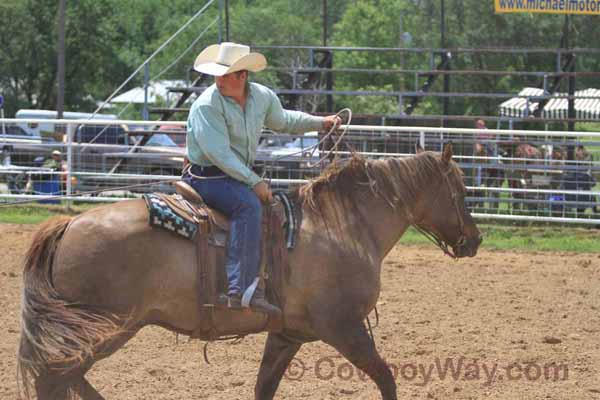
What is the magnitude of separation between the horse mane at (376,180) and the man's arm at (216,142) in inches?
21.3

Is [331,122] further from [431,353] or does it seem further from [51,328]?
[431,353]

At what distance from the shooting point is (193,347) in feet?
22.5

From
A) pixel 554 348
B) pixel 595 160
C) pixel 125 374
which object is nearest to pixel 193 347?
pixel 125 374

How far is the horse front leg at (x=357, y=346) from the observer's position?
15.8 ft

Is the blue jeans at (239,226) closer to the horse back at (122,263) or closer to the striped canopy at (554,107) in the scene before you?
the horse back at (122,263)

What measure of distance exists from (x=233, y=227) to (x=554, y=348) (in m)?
3.19

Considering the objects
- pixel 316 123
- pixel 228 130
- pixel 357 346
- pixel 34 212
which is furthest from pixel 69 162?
pixel 357 346

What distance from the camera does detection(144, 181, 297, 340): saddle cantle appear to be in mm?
4712

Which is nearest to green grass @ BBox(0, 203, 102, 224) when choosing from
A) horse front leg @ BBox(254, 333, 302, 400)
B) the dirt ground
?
the dirt ground

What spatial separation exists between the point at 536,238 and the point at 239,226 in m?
8.25

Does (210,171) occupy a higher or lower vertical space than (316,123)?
lower

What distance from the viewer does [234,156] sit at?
4.74m

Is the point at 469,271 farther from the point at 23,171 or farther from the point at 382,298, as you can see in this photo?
the point at 23,171

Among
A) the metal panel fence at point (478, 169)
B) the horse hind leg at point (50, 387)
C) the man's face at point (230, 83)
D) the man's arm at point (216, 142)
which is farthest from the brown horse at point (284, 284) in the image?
the metal panel fence at point (478, 169)
